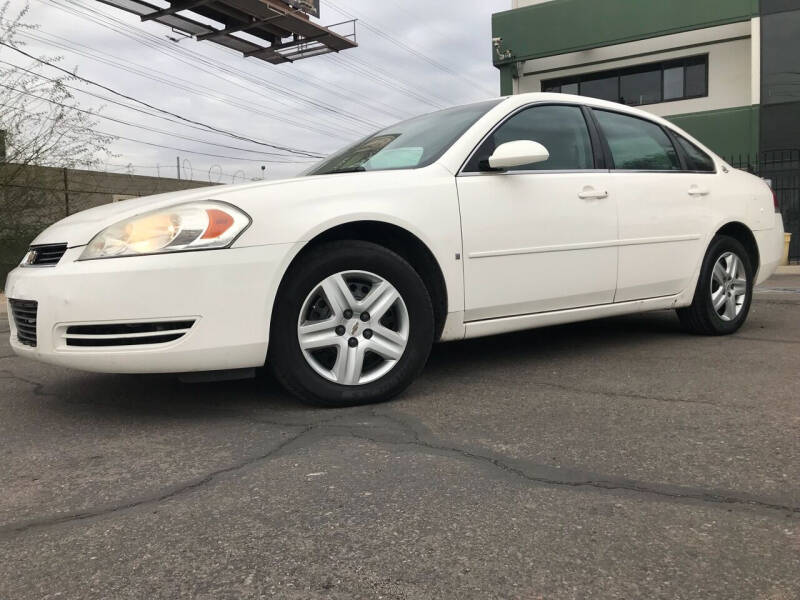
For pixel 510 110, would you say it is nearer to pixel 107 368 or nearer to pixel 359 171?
pixel 359 171

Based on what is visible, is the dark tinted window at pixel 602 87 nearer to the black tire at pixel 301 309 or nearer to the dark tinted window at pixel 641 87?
the dark tinted window at pixel 641 87

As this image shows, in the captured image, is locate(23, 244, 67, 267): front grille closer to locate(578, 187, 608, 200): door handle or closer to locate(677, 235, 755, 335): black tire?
locate(578, 187, 608, 200): door handle

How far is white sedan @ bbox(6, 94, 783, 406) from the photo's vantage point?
2793 millimetres

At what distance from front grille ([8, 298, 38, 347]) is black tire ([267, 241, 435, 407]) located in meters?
1.03

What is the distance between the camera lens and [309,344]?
300 centimetres

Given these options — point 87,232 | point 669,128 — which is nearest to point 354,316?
point 87,232

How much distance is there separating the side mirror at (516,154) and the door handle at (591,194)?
0.56 meters

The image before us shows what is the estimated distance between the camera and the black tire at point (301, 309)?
2953mm

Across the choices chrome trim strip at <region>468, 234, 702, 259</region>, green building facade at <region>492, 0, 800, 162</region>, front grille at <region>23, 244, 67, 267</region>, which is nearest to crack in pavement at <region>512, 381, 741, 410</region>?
chrome trim strip at <region>468, 234, 702, 259</region>

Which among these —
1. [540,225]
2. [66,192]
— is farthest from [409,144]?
[66,192]

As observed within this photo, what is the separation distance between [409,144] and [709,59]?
668 inches

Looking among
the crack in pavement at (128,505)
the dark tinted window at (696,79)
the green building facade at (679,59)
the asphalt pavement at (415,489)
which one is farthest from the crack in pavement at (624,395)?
the dark tinted window at (696,79)

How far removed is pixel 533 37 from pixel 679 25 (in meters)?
3.85

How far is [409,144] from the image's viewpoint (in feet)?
12.5
